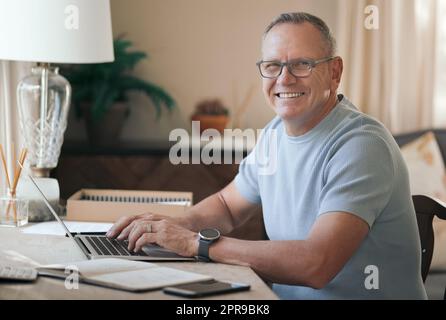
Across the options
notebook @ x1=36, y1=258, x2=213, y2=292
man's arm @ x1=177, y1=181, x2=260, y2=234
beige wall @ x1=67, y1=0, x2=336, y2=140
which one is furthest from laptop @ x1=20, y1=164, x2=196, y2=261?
beige wall @ x1=67, y1=0, x2=336, y2=140

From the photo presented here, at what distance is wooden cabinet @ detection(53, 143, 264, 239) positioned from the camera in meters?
3.61

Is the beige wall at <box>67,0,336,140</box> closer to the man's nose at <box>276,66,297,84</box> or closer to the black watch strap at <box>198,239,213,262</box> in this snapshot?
the man's nose at <box>276,66,297,84</box>

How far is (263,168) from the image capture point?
2.31 meters

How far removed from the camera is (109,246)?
197 cm

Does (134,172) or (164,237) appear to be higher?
(164,237)

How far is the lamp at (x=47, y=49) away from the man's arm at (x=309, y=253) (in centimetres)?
93

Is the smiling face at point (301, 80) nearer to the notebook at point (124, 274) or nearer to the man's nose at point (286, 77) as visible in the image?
the man's nose at point (286, 77)

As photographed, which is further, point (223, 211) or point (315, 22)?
point (223, 211)

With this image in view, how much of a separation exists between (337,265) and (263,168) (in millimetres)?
582

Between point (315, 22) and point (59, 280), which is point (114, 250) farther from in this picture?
point (315, 22)

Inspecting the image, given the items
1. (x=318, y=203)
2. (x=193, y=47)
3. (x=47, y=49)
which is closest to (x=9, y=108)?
(x=47, y=49)

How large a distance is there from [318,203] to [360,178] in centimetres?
19

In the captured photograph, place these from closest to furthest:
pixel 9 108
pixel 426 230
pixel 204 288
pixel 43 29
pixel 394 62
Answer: pixel 204 288, pixel 426 230, pixel 43 29, pixel 9 108, pixel 394 62

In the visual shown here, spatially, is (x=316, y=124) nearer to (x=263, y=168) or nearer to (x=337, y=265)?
(x=263, y=168)
